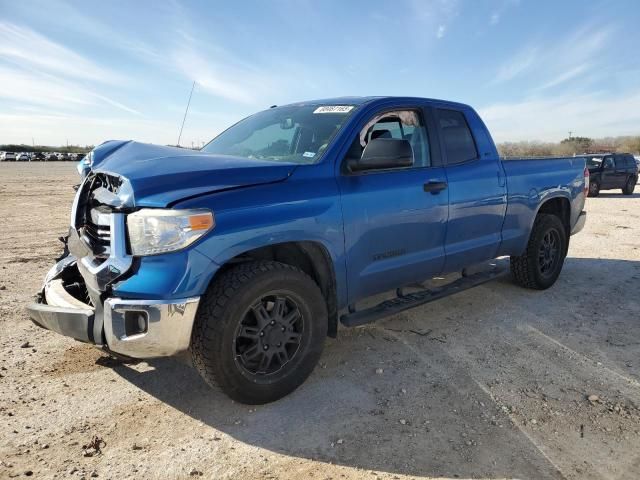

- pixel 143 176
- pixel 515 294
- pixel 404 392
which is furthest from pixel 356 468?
pixel 515 294

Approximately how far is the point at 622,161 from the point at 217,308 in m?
19.8

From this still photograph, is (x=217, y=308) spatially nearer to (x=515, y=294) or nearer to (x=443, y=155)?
(x=443, y=155)

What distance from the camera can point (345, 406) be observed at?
286cm

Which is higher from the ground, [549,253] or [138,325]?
[138,325]

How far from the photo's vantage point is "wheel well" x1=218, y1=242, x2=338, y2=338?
299 centimetres

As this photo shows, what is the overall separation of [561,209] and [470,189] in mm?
2039

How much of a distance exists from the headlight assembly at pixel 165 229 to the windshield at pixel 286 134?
101 centimetres

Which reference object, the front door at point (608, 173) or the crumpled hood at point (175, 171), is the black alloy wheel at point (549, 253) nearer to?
the crumpled hood at point (175, 171)

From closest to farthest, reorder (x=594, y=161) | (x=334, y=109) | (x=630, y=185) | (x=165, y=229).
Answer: (x=165, y=229) → (x=334, y=109) → (x=594, y=161) → (x=630, y=185)

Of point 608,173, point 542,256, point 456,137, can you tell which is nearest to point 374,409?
point 456,137

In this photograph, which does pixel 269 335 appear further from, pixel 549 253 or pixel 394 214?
pixel 549 253

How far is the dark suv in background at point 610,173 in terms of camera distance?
17.3 meters

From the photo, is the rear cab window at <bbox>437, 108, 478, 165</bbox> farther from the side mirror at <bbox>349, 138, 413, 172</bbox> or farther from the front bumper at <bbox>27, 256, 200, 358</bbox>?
the front bumper at <bbox>27, 256, 200, 358</bbox>

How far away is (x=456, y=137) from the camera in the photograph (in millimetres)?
4184
